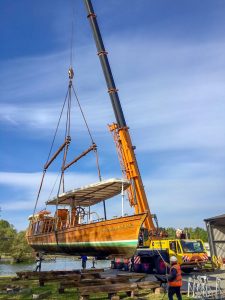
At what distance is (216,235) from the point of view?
24.5 meters

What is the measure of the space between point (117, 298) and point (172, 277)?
2592 millimetres

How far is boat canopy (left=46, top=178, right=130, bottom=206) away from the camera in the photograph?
16016 millimetres

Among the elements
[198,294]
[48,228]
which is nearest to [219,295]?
[198,294]

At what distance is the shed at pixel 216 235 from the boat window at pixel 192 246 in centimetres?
531

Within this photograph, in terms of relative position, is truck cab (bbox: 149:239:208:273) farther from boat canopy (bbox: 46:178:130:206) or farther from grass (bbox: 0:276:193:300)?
grass (bbox: 0:276:193:300)

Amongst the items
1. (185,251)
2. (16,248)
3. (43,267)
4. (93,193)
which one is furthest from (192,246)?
(16,248)

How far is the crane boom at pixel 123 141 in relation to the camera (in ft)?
68.8

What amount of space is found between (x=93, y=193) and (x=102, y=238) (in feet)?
10.8

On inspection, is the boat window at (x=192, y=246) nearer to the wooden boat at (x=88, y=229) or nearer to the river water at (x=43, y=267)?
the wooden boat at (x=88, y=229)

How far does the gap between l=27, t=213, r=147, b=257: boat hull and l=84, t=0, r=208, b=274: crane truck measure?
172 cm

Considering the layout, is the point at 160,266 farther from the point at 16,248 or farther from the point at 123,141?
the point at 16,248

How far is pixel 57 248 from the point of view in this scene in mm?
20250

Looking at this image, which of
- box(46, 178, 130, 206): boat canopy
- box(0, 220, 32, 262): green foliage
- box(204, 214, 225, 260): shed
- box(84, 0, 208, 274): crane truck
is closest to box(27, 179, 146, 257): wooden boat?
box(46, 178, 130, 206): boat canopy

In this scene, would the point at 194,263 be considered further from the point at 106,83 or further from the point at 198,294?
the point at 106,83
